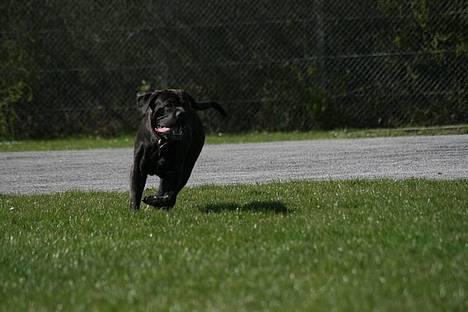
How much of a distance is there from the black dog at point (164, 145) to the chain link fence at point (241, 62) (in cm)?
997

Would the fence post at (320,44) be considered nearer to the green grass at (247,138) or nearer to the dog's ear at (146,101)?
the green grass at (247,138)

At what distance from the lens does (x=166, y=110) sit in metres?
7.70

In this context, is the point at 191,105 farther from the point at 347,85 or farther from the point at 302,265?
the point at 347,85

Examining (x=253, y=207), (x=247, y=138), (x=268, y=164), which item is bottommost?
(x=247, y=138)

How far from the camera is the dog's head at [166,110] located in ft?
24.6

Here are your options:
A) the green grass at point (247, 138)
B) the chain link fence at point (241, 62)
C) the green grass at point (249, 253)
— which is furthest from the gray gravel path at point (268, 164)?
the chain link fence at point (241, 62)

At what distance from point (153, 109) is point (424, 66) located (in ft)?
34.4

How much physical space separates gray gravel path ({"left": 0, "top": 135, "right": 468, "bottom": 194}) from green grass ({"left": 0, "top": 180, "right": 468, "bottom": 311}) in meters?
1.76

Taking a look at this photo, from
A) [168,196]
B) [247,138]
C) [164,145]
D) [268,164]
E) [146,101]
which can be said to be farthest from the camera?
[247,138]

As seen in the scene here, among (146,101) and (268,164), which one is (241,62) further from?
(146,101)

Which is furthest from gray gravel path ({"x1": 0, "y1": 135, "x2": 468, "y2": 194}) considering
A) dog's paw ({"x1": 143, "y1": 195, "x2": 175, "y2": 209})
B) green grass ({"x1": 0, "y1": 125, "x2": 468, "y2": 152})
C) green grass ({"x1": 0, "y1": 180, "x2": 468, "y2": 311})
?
dog's paw ({"x1": 143, "y1": 195, "x2": 175, "y2": 209})

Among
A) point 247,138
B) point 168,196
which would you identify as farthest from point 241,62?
point 168,196

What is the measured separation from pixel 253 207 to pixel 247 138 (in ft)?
29.8

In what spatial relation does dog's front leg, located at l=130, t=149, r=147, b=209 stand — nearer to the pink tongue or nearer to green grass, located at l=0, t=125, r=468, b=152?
the pink tongue
